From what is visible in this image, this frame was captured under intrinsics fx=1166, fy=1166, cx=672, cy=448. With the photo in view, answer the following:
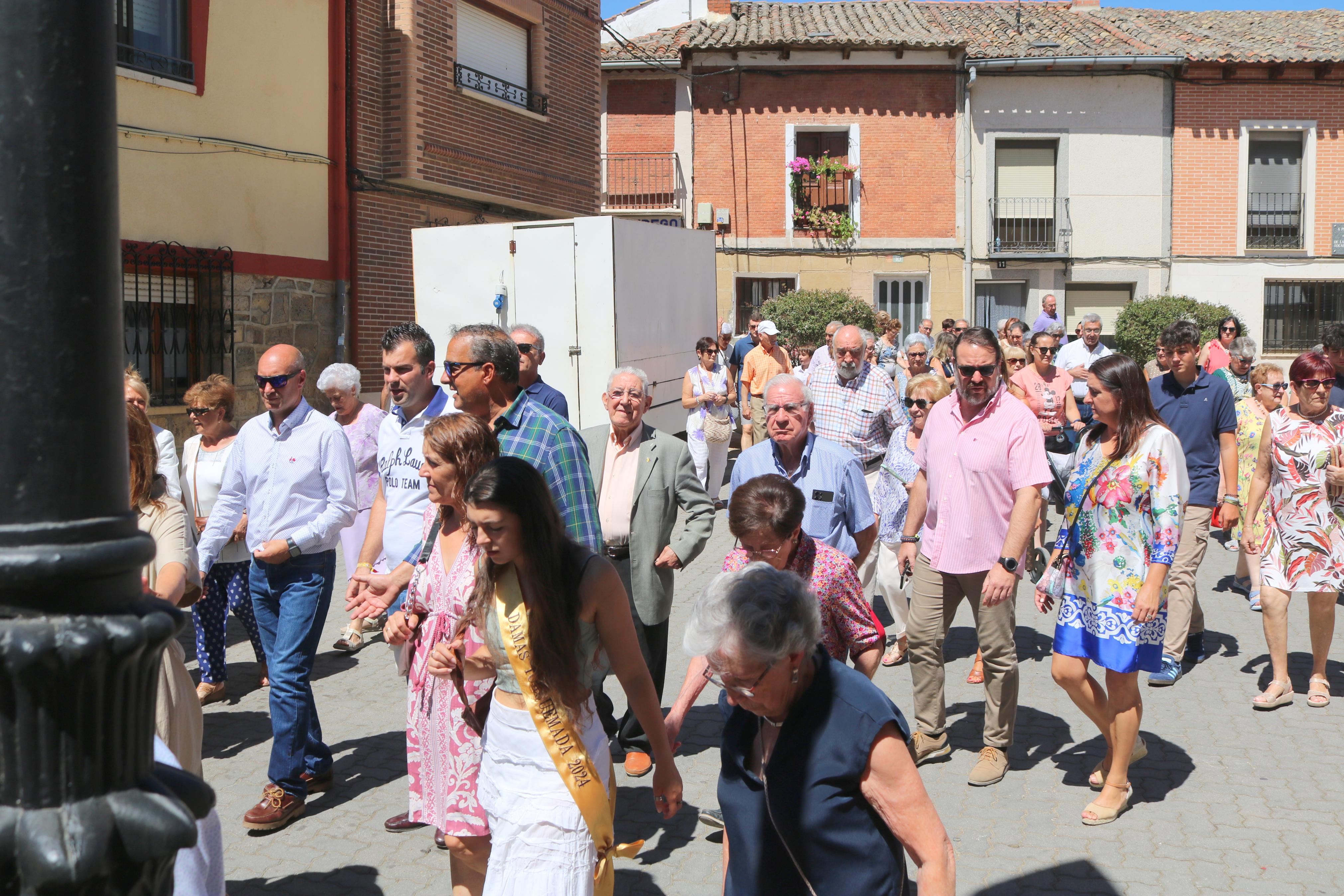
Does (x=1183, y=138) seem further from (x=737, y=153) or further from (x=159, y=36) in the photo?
(x=159, y=36)

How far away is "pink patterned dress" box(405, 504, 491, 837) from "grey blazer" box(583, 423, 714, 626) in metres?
1.78

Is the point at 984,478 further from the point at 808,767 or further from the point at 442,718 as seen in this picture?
the point at 808,767

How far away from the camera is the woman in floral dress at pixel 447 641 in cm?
355

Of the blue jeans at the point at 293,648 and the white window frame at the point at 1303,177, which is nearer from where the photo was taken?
the blue jeans at the point at 293,648

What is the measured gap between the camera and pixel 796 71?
26375 millimetres

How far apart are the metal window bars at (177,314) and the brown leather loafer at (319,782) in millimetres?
7022

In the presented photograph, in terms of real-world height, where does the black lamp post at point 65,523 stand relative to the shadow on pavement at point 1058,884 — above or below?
above

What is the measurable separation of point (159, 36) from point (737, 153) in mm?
16493

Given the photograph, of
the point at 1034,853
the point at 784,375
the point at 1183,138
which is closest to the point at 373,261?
the point at 784,375

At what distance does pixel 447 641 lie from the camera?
11.5 feet

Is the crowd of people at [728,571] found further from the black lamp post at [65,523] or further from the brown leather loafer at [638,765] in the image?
the black lamp post at [65,523]

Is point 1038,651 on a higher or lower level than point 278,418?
lower

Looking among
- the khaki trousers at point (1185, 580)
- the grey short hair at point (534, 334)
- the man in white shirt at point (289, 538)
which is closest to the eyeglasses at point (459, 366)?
the man in white shirt at point (289, 538)

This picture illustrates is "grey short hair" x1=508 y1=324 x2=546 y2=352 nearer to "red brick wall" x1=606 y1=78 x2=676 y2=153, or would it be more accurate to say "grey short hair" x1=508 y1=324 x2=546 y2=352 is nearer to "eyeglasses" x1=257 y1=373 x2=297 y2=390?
"eyeglasses" x1=257 y1=373 x2=297 y2=390
